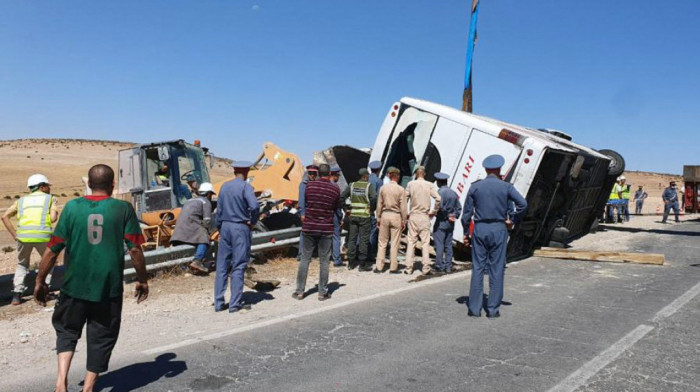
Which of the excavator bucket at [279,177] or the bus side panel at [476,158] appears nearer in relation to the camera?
the bus side panel at [476,158]

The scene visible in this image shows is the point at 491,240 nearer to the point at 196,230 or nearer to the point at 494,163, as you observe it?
the point at 494,163

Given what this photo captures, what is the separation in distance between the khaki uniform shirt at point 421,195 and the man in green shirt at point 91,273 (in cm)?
591

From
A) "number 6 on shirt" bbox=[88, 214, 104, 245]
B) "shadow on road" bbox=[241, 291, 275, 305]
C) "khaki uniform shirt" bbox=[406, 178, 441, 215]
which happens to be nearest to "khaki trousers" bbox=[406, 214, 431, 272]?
"khaki uniform shirt" bbox=[406, 178, 441, 215]

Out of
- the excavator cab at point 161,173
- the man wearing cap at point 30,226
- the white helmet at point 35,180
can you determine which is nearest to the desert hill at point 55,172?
the excavator cab at point 161,173

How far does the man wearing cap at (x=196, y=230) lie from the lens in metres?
8.29

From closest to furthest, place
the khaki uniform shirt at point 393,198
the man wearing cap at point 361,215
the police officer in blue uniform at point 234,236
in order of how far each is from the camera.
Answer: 1. the police officer in blue uniform at point 234,236
2. the khaki uniform shirt at point 393,198
3. the man wearing cap at point 361,215

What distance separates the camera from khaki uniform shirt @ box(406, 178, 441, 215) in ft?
29.1

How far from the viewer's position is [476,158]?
985cm

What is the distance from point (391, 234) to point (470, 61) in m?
9.22

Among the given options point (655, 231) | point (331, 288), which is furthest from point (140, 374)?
point (655, 231)

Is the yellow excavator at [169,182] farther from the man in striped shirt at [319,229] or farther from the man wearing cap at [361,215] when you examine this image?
the man in striped shirt at [319,229]

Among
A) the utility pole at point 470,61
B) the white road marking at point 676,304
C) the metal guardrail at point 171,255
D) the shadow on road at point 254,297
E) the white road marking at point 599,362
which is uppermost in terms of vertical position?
the utility pole at point 470,61

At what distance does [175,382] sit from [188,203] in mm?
4884

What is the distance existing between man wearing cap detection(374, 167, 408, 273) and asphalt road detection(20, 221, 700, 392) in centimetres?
175
